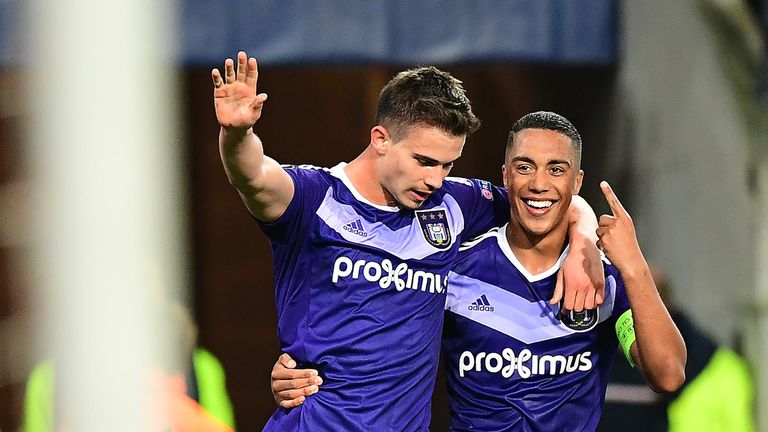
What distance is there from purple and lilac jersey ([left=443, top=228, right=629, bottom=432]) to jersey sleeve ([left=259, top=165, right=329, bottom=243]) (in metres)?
0.53

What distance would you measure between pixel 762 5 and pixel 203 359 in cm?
252

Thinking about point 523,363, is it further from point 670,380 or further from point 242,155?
point 242,155

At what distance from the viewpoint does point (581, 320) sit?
303 centimetres

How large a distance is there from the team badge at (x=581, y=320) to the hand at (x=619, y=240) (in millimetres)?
257

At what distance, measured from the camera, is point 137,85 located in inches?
43.6

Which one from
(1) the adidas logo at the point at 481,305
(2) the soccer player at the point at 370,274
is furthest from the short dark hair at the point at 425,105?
(1) the adidas logo at the point at 481,305

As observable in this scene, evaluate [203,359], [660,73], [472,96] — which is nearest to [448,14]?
[660,73]

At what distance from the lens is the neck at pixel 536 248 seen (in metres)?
3.07

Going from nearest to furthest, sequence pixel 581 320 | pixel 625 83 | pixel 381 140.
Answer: pixel 381 140, pixel 581 320, pixel 625 83

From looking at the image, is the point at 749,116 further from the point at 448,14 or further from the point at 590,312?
the point at 590,312

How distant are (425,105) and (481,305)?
599mm

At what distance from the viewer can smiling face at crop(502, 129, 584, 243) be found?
2.94 meters

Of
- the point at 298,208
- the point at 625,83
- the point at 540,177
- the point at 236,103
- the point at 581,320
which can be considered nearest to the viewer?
the point at 236,103

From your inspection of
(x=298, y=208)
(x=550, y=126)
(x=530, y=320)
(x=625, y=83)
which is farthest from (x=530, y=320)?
(x=625, y=83)
